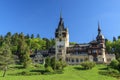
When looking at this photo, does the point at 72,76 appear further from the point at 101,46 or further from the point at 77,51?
the point at 77,51

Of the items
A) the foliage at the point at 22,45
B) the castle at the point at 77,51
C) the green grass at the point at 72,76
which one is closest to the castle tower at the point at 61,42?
the castle at the point at 77,51

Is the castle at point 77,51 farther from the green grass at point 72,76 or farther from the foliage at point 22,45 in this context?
the green grass at point 72,76

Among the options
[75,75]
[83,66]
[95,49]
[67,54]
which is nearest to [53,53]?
[67,54]

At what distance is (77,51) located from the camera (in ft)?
338

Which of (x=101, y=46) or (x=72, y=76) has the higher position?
(x=101, y=46)

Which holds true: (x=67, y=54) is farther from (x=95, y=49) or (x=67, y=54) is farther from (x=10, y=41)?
(x=10, y=41)

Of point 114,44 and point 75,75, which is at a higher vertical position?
point 114,44

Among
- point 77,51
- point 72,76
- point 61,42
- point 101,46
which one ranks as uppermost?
point 61,42

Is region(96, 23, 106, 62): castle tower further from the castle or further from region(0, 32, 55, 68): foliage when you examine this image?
region(0, 32, 55, 68): foliage

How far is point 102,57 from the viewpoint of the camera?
317 feet

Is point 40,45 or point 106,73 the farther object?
point 40,45

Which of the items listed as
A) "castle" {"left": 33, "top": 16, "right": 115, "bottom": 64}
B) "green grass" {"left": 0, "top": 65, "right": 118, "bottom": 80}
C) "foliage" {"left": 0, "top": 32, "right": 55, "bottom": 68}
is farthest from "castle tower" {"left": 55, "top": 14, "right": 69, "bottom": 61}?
"green grass" {"left": 0, "top": 65, "right": 118, "bottom": 80}

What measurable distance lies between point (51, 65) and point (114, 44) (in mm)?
45330

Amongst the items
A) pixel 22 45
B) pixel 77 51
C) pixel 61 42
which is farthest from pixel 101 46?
pixel 22 45
